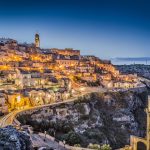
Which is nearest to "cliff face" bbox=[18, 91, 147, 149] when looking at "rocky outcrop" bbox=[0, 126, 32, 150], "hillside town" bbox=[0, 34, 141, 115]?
"hillside town" bbox=[0, 34, 141, 115]

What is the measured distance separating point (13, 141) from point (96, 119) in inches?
1647

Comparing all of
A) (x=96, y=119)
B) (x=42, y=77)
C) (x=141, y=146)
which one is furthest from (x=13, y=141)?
(x=42, y=77)

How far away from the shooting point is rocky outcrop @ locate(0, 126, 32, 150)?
22.2ft

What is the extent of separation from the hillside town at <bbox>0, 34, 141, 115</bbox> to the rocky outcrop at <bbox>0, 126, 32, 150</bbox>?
105 ft

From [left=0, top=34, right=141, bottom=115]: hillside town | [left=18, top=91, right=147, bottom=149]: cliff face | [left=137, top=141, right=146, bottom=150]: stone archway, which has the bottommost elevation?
[left=18, top=91, right=147, bottom=149]: cliff face

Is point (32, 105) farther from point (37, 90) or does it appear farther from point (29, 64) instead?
point (29, 64)

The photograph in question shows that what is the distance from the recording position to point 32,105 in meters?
44.3

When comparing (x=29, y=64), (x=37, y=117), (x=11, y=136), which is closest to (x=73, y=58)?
(x=29, y=64)

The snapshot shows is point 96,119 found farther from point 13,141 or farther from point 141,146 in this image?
point 13,141

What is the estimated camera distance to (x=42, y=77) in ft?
182

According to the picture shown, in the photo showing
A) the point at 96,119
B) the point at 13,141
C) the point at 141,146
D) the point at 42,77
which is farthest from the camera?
the point at 42,77

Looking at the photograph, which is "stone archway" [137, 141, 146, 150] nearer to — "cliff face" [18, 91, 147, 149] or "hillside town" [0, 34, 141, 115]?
"cliff face" [18, 91, 147, 149]

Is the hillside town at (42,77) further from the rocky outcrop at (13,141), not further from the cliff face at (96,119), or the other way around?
the rocky outcrop at (13,141)

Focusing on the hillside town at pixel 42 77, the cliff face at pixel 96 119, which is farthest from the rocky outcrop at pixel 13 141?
the hillside town at pixel 42 77
